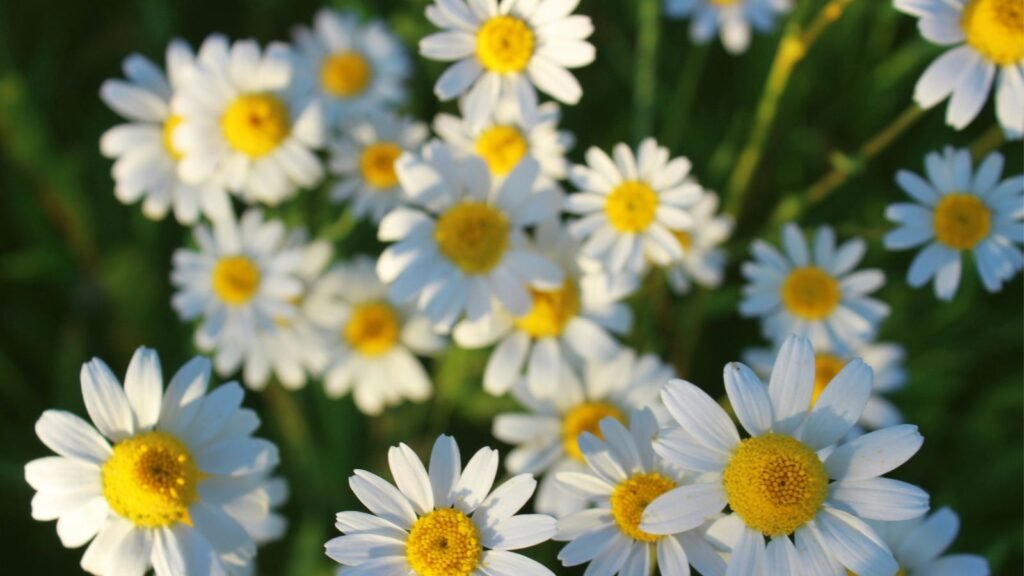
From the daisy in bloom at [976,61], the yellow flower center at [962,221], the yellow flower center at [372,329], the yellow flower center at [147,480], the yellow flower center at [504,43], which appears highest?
the daisy in bloom at [976,61]

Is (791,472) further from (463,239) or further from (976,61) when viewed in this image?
(976,61)

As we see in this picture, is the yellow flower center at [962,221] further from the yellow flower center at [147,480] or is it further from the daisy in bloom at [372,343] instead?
the yellow flower center at [147,480]

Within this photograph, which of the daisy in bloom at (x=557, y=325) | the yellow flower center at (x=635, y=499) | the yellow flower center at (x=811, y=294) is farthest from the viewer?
the yellow flower center at (x=811, y=294)

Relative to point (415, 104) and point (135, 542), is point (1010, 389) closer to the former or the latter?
point (415, 104)

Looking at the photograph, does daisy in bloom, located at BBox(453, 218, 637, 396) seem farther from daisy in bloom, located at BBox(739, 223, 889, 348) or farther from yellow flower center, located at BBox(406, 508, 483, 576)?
yellow flower center, located at BBox(406, 508, 483, 576)

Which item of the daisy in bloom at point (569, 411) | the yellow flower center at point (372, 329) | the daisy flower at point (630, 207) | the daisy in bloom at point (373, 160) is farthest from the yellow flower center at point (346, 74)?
the daisy in bloom at point (569, 411)

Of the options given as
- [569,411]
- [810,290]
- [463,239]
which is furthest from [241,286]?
[810,290]
